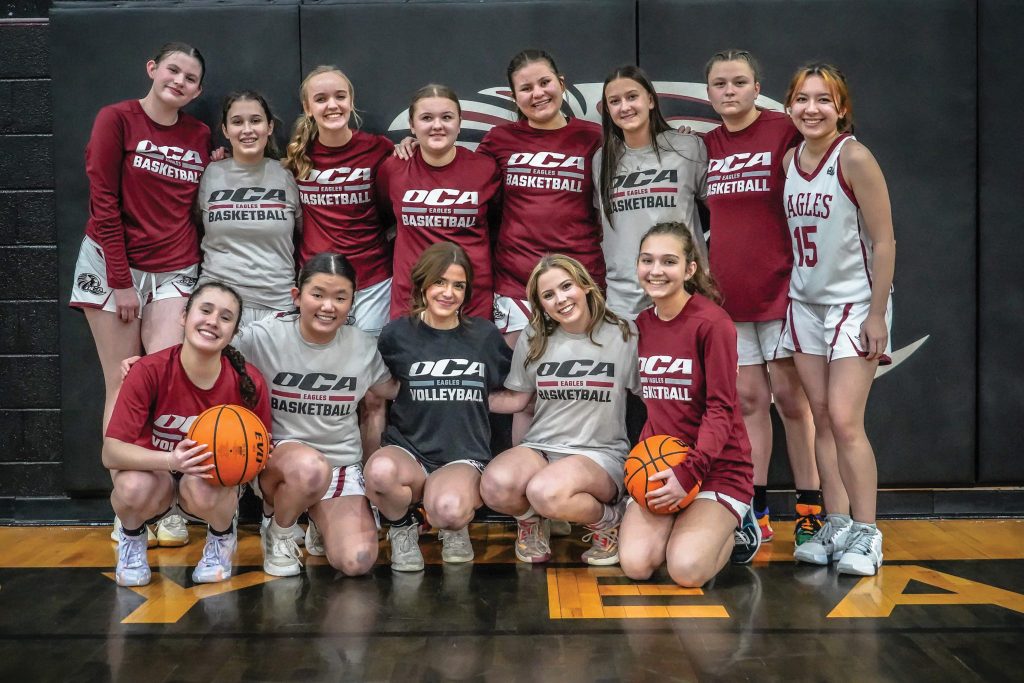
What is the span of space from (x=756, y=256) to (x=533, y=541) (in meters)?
1.35

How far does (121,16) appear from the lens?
13.2 feet

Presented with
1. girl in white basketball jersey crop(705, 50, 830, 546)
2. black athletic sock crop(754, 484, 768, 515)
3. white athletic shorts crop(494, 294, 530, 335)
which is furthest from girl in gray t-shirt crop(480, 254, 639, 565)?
black athletic sock crop(754, 484, 768, 515)

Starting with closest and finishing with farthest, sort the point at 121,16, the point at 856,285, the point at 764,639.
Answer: the point at 764,639 → the point at 856,285 → the point at 121,16

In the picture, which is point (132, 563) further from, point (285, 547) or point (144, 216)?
point (144, 216)

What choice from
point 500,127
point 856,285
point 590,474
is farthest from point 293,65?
point 856,285

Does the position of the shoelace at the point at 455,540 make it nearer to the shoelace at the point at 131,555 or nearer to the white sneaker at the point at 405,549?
the white sneaker at the point at 405,549

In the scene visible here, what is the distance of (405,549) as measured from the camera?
Answer: 3.37 meters

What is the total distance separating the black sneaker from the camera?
134 inches

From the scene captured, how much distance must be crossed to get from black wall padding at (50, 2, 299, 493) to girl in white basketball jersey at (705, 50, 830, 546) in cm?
185

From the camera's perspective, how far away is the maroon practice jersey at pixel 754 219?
3.50 m

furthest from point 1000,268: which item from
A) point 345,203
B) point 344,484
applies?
point 344,484

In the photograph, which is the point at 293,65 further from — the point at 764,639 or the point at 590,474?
the point at 764,639

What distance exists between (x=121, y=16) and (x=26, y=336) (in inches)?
→ 57.6

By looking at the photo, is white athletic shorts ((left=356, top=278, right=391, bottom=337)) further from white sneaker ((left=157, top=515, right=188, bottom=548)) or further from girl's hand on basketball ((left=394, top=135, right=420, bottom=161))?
white sneaker ((left=157, top=515, right=188, bottom=548))
